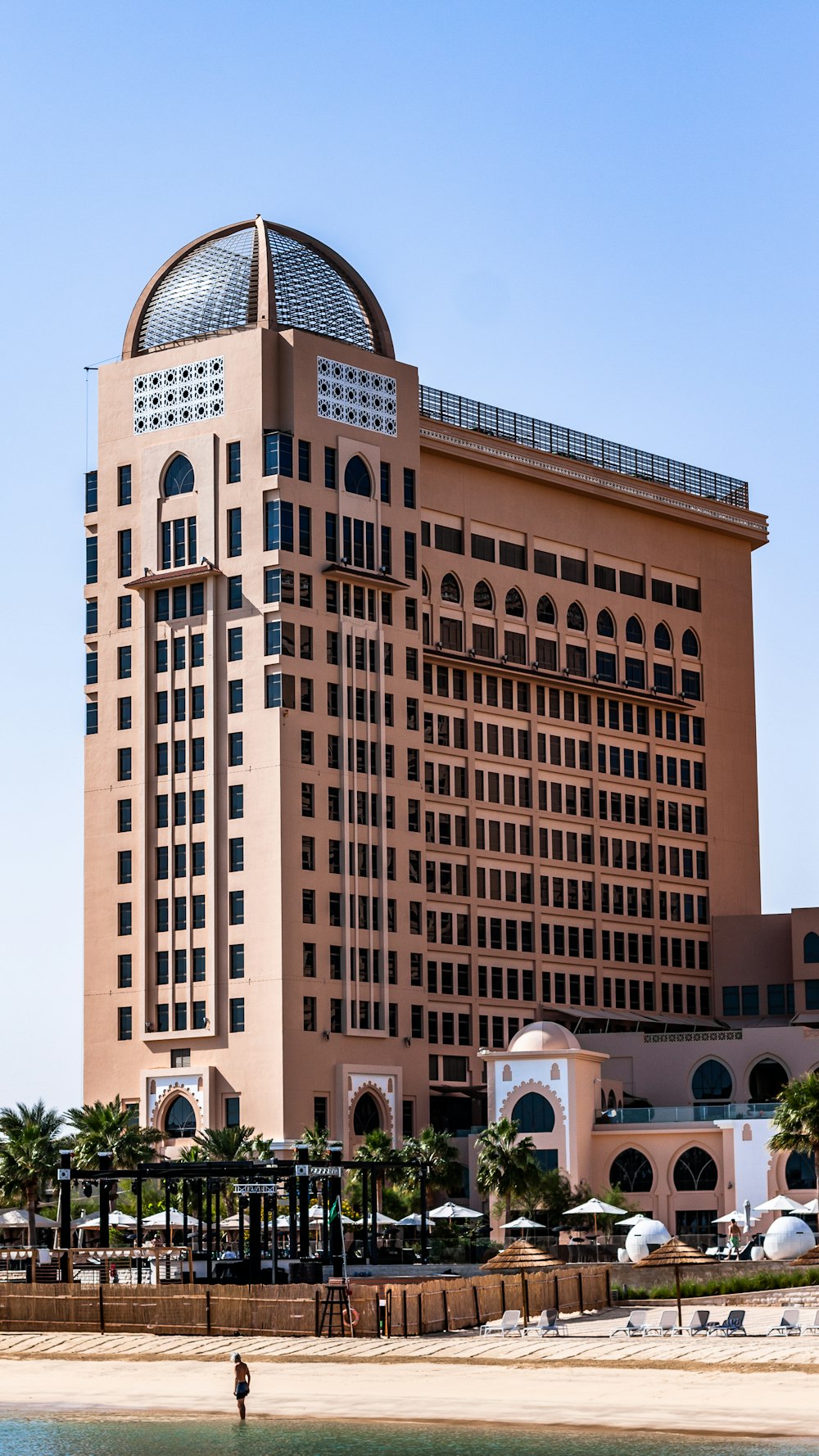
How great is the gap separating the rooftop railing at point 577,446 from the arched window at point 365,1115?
36.3 m

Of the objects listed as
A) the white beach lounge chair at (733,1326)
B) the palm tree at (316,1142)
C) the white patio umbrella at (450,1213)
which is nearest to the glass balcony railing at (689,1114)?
the palm tree at (316,1142)

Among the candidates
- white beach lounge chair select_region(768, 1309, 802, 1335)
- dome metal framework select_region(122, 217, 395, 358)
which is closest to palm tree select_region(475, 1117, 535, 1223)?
white beach lounge chair select_region(768, 1309, 802, 1335)

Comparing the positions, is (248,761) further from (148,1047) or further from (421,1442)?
(421,1442)

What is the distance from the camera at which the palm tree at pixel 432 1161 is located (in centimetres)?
10531

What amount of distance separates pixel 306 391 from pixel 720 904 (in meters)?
45.5

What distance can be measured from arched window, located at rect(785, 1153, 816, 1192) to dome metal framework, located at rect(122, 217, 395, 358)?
45.7m

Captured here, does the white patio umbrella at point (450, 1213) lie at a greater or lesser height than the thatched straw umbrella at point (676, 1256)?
greater

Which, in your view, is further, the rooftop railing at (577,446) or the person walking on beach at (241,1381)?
the rooftop railing at (577,446)

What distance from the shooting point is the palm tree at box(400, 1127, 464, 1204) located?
105312 mm

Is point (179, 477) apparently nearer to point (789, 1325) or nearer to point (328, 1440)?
point (789, 1325)

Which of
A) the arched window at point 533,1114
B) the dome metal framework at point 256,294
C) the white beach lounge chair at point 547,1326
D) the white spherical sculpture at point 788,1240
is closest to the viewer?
the white beach lounge chair at point 547,1326

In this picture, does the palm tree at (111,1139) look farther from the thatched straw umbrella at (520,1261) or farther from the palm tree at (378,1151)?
the thatched straw umbrella at (520,1261)

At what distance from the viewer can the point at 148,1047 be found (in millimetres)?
119500

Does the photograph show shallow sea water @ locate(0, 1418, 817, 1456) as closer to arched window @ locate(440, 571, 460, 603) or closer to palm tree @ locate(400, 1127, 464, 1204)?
palm tree @ locate(400, 1127, 464, 1204)
